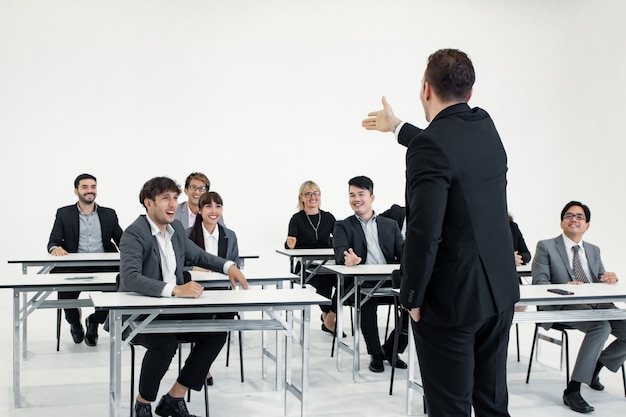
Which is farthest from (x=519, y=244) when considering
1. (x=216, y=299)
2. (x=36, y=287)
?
(x=36, y=287)

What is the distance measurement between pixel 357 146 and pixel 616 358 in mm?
4620

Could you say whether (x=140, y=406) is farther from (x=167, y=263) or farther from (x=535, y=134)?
(x=535, y=134)

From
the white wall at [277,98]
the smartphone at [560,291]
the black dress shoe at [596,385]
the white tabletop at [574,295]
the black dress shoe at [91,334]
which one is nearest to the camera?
the white tabletop at [574,295]

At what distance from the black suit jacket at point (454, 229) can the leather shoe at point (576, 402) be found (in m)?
2.16

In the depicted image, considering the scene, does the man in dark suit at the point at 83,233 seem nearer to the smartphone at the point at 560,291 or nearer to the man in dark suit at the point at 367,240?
the man in dark suit at the point at 367,240

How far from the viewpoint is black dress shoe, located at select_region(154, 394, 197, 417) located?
334 centimetres

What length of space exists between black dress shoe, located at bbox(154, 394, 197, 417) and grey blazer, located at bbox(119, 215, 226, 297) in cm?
57

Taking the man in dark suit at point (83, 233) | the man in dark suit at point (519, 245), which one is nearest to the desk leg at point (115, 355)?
the man in dark suit at point (83, 233)

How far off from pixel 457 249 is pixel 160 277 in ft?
6.30

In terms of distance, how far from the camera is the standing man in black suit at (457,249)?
5.93 ft

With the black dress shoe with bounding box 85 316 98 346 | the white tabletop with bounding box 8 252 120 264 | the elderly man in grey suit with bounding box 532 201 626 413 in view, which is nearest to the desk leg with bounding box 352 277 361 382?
the elderly man in grey suit with bounding box 532 201 626 413

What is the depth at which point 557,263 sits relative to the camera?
4.16 metres

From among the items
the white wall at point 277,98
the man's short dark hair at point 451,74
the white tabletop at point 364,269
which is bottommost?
the white tabletop at point 364,269

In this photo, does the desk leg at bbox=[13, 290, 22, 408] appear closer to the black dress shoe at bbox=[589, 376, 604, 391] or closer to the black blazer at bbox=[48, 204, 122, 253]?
the black blazer at bbox=[48, 204, 122, 253]
